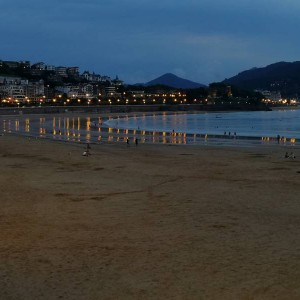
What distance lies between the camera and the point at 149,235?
7.70 metres

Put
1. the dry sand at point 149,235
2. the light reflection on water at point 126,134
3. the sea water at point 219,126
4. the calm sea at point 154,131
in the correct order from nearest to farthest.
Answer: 1. the dry sand at point 149,235
2. the light reflection on water at point 126,134
3. the calm sea at point 154,131
4. the sea water at point 219,126

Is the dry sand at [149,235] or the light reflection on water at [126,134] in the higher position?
the light reflection on water at [126,134]

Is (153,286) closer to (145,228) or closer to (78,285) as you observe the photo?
(78,285)

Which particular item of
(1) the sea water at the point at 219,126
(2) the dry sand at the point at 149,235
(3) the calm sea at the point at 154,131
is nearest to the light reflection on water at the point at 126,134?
(3) the calm sea at the point at 154,131

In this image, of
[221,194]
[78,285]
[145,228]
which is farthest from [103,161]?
[78,285]

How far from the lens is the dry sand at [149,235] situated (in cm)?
566

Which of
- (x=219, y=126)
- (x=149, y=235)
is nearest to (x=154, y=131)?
(x=219, y=126)

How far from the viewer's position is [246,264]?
634cm

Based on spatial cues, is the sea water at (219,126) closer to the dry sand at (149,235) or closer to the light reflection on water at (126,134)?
the light reflection on water at (126,134)

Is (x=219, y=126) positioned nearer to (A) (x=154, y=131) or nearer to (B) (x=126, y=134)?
(A) (x=154, y=131)

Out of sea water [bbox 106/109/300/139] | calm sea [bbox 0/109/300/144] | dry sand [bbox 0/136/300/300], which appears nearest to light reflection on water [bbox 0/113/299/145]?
calm sea [bbox 0/109/300/144]

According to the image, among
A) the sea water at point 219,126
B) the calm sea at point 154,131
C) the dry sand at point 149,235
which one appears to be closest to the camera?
the dry sand at point 149,235

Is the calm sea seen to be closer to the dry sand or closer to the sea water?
the sea water

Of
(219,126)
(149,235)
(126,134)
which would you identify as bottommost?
(149,235)
